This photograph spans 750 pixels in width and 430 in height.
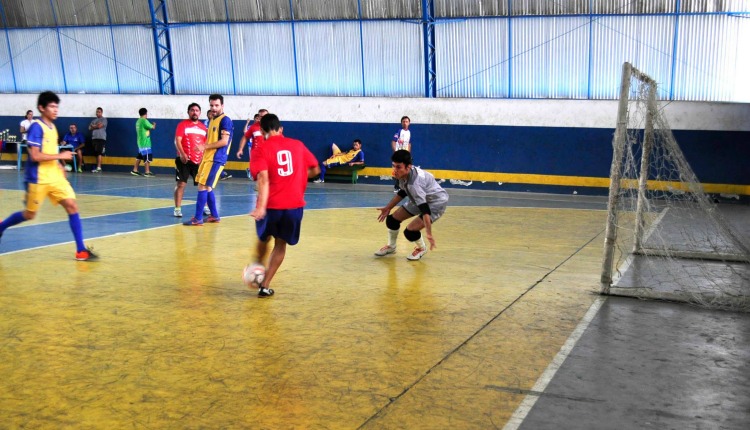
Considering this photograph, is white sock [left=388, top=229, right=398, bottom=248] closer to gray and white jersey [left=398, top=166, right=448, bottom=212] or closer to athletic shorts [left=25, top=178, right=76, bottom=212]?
gray and white jersey [left=398, top=166, right=448, bottom=212]

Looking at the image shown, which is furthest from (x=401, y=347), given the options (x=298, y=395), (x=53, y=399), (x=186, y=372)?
(x=53, y=399)

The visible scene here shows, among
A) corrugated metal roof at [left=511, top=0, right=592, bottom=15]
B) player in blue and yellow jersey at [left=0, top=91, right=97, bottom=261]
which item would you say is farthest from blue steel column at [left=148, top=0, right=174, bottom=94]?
player in blue and yellow jersey at [left=0, top=91, right=97, bottom=261]

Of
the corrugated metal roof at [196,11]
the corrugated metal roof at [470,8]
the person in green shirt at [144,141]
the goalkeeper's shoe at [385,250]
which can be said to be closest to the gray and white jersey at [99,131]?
the person in green shirt at [144,141]

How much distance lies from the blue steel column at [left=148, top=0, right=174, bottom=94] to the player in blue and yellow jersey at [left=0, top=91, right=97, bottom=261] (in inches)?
714

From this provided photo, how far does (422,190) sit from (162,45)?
795 inches

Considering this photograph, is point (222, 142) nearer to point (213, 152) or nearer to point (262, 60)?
point (213, 152)

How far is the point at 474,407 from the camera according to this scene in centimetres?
511

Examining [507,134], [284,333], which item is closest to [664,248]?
[284,333]

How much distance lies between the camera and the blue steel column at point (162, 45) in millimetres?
27109

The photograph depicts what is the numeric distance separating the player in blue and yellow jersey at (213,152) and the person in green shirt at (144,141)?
13.0m

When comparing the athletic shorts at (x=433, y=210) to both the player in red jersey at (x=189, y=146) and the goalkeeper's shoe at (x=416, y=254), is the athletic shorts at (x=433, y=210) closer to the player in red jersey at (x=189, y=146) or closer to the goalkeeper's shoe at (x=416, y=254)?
the goalkeeper's shoe at (x=416, y=254)

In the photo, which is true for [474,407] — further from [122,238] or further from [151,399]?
[122,238]

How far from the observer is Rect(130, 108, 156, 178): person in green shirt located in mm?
25766

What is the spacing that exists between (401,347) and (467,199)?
43.8 ft
